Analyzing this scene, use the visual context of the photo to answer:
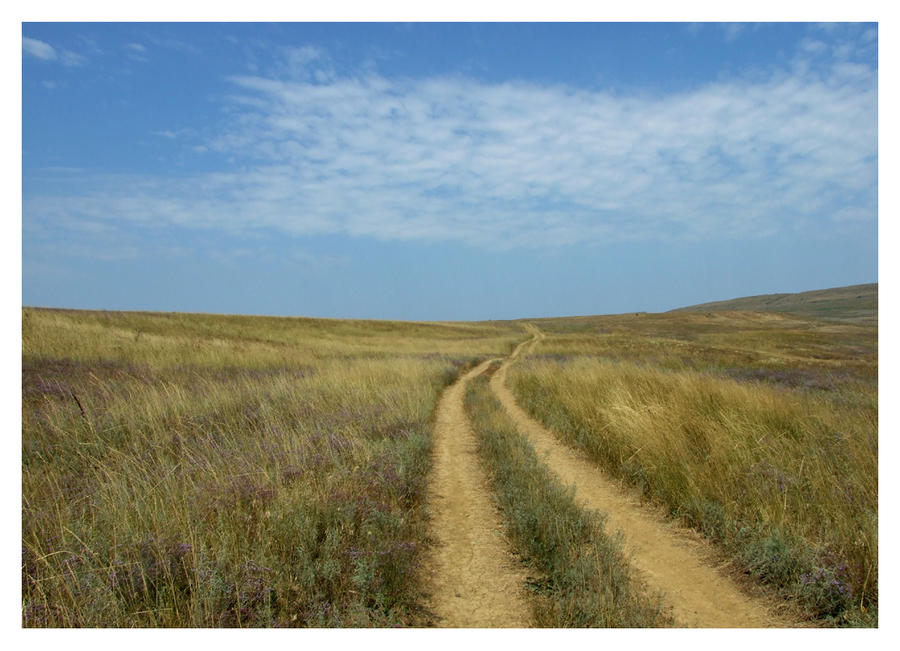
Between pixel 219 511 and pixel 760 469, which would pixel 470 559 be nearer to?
pixel 219 511

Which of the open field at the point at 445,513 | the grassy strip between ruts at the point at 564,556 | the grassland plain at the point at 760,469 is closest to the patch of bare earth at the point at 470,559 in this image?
the open field at the point at 445,513

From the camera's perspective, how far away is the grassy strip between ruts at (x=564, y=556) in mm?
3410

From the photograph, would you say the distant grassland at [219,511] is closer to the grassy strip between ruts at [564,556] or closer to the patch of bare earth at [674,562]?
the grassy strip between ruts at [564,556]

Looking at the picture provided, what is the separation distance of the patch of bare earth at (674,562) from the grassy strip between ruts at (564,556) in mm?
295

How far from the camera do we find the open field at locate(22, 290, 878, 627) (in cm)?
354

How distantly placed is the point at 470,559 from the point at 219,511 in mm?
2379

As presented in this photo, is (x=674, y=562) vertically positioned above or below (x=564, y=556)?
below

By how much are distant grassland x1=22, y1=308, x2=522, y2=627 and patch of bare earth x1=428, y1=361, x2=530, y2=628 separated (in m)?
0.24

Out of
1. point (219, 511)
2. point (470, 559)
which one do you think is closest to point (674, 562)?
point (470, 559)

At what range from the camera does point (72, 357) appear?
15695 millimetres

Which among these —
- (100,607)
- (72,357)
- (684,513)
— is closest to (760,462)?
(684,513)

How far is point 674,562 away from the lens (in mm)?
4621
